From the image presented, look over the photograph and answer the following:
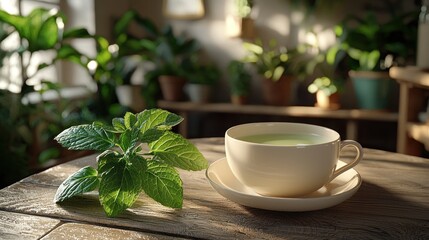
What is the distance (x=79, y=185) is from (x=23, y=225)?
0.08m

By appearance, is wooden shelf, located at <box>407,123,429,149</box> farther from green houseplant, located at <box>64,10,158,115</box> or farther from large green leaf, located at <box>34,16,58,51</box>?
large green leaf, located at <box>34,16,58,51</box>

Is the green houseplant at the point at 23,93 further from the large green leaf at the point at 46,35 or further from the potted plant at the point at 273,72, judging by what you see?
the potted plant at the point at 273,72

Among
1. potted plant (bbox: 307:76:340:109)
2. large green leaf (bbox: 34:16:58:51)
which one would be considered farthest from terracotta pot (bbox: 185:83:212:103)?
large green leaf (bbox: 34:16:58:51)

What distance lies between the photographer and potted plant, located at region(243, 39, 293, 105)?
233 cm

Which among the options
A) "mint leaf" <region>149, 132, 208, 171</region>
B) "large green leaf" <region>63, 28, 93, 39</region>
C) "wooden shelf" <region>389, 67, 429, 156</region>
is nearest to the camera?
"mint leaf" <region>149, 132, 208, 171</region>

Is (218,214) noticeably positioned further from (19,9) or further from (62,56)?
(19,9)

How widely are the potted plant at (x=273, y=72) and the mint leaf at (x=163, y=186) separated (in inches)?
70.9

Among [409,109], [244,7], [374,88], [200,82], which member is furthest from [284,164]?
[244,7]

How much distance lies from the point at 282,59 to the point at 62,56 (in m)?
1.10

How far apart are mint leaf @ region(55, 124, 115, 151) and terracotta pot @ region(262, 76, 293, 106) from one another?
1.79m

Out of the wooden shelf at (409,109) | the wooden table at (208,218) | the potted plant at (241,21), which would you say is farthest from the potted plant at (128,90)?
the wooden table at (208,218)

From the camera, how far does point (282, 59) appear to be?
7.68 feet

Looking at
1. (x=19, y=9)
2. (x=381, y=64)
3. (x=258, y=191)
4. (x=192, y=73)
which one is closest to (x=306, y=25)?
(x=381, y=64)

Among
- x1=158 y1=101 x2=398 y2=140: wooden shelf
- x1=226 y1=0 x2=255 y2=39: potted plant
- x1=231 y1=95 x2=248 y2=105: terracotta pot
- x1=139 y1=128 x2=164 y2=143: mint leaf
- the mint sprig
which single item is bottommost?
x1=158 y1=101 x2=398 y2=140: wooden shelf
